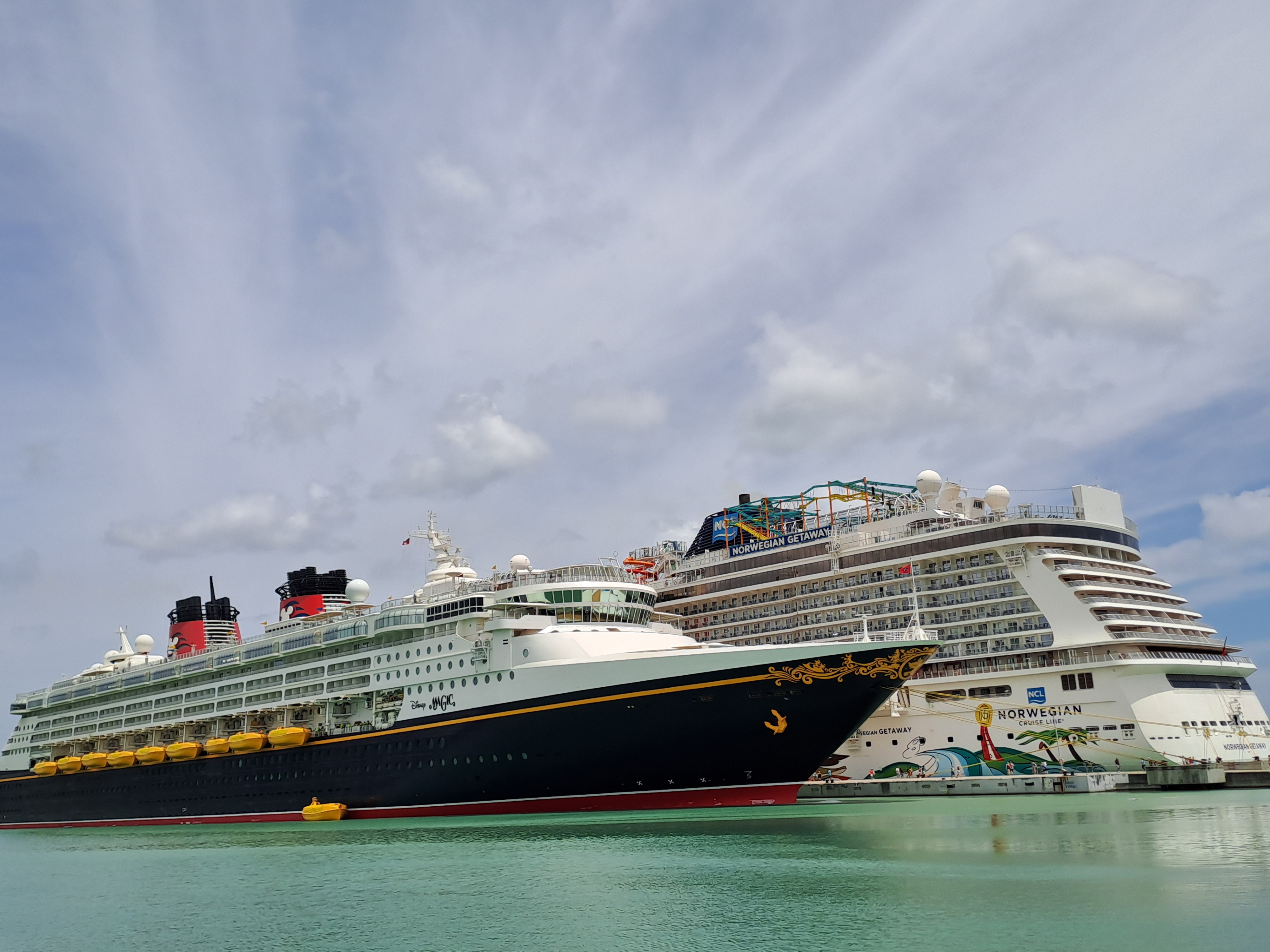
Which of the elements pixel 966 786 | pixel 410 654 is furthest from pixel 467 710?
pixel 966 786

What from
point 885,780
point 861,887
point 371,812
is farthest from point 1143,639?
point 371,812

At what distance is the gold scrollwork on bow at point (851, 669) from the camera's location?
33906 millimetres

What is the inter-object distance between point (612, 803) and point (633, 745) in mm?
2375

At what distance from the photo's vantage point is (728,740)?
113ft

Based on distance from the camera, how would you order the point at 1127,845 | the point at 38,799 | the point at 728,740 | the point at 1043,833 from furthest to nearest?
1. the point at 38,799
2. the point at 728,740
3. the point at 1043,833
4. the point at 1127,845

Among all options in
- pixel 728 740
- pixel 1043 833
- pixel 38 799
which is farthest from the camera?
pixel 38 799

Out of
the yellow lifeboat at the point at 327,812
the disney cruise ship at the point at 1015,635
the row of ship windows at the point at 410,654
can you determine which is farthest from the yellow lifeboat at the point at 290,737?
the disney cruise ship at the point at 1015,635

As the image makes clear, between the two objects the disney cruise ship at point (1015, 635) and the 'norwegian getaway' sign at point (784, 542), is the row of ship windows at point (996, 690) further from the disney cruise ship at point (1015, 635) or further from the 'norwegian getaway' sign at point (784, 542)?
the 'norwegian getaway' sign at point (784, 542)

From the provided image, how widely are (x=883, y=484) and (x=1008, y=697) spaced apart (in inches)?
712

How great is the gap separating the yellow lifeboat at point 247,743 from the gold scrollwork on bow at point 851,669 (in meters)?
25.2

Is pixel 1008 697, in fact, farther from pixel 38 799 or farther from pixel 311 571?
pixel 38 799

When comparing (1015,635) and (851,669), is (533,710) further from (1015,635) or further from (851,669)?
(1015,635)

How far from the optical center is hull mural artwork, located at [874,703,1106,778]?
143 feet

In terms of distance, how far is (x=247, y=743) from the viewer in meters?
46.4
